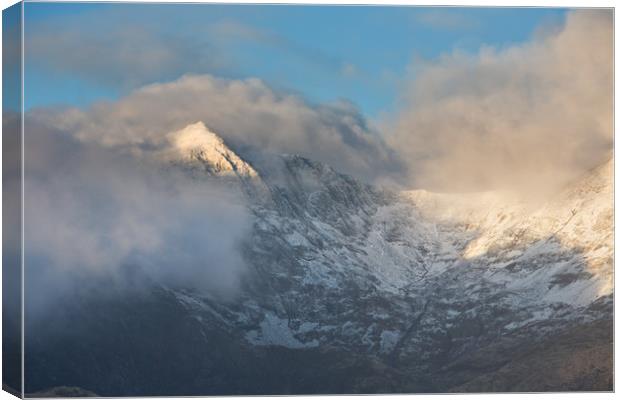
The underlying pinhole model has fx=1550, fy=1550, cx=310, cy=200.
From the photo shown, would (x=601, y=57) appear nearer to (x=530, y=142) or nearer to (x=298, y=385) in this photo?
(x=530, y=142)

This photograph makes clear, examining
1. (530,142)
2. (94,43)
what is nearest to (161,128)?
(94,43)

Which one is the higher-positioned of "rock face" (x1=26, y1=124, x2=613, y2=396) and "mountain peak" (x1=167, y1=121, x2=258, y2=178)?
"mountain peak" (x1=167, y1=121, x2=258, y2=178)

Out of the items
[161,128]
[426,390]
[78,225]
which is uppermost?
[161,128]

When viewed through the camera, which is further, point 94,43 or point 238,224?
point 238,224

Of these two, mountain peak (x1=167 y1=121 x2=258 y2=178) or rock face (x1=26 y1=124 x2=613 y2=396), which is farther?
mountain peak (x1=167 y1=121 x2=258 y2=178)
